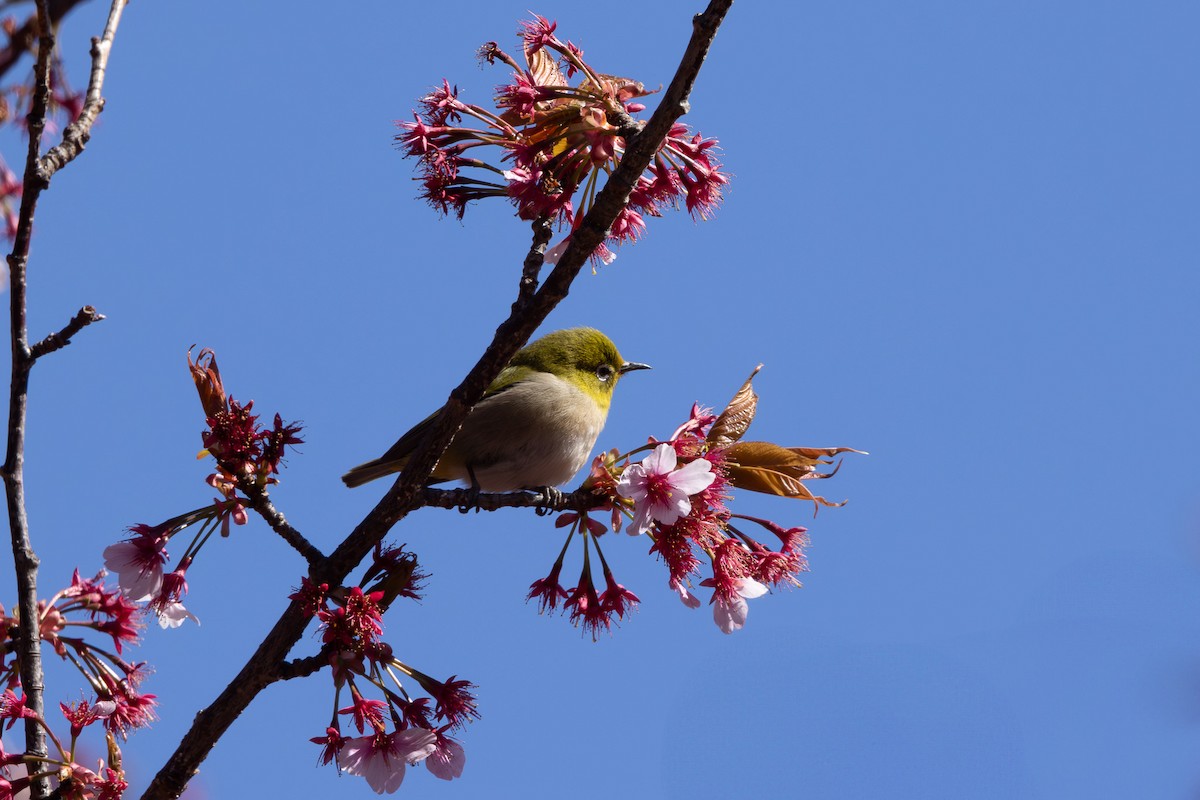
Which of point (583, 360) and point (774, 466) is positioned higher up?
point (583, 360)

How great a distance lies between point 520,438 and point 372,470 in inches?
33.0

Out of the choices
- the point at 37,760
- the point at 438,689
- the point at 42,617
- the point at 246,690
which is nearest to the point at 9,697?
the point at 37,760

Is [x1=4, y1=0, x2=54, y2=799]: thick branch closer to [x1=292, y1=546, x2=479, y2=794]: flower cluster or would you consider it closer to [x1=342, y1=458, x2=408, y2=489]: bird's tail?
[x1=292, y1=546, x2=479, y2=794]: flower cluster

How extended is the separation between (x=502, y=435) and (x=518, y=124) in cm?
199

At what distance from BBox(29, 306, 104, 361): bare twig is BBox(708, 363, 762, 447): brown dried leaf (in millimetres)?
1834

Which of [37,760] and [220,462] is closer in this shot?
[37,760]

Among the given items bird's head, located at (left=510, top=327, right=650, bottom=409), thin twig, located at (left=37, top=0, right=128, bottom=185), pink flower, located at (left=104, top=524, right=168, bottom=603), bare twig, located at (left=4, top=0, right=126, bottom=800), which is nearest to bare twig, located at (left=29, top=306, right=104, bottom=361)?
bare twig, located at (left=4, top=0, right=126, bottom=800)

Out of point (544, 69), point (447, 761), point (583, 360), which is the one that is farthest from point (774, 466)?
point (583, 360)

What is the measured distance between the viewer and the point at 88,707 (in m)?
3.63

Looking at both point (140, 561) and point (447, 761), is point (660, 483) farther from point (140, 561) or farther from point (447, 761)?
point (140, 561)

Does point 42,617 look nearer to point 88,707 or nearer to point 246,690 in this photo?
point 88,707

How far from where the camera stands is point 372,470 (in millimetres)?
5883

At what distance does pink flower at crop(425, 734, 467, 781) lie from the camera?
368cm

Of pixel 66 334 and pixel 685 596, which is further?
pixel 685 596
